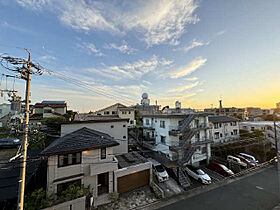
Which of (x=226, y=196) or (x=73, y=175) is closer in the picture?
(x=73, y=175)

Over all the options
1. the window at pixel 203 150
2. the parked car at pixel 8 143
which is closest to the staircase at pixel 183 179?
the window at pixel 203 150

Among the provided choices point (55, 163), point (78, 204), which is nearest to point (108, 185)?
point (78, 204)

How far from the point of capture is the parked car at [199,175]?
43.1ft

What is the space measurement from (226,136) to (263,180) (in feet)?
41.2

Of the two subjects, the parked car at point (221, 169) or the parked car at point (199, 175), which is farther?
the parked car at point (221, 169)

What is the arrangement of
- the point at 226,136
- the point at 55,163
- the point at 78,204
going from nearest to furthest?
the point at 78,204, the point at 55,163, the point at 226,136

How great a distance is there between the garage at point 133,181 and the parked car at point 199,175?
699cm

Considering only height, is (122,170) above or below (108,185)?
above

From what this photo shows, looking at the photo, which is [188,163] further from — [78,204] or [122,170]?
[78,204]

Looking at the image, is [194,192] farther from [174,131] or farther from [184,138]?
[174,131]

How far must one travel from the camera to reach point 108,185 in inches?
392

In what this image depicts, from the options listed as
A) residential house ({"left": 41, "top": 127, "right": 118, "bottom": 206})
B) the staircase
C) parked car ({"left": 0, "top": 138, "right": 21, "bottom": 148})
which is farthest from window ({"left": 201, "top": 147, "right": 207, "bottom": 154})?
parked car ({"left": 0, "top": 138, "right": 21, "bottom": 148})

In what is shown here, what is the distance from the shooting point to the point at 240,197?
10547 millimetres

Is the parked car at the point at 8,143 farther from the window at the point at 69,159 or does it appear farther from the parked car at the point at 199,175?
the parked car at the point at 199,175
